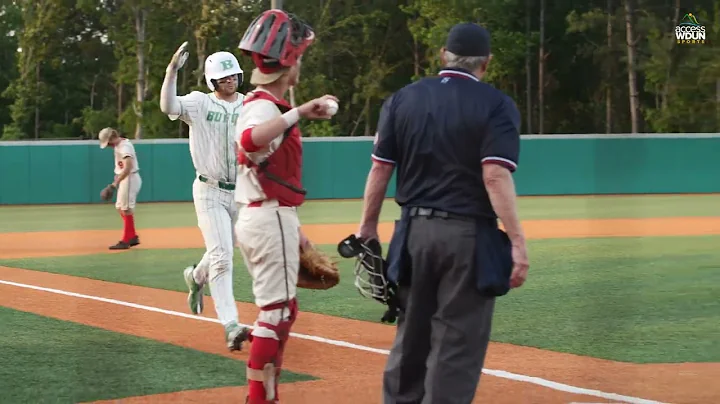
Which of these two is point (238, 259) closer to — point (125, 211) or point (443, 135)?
point (125, 211)

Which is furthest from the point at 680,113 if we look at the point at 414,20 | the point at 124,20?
the point at 124,20

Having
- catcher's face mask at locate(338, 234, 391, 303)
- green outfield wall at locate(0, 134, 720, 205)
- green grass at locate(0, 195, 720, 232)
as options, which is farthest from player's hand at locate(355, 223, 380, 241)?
green outfield wall at locate(0, 134, 720, 205)

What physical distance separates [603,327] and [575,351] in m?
1.17

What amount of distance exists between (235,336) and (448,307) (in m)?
3.14

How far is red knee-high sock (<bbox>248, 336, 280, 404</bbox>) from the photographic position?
544 centimetres

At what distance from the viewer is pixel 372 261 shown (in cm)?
489

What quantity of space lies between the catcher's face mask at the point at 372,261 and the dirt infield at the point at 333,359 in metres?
1.34

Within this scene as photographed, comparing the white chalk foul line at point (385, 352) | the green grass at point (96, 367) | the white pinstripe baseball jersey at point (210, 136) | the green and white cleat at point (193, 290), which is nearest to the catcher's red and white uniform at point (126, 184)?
the white chalk foul line at point (385, 352)

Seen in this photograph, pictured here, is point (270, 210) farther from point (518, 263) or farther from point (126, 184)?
point (126, 184)

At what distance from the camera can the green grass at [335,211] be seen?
74.4 feet

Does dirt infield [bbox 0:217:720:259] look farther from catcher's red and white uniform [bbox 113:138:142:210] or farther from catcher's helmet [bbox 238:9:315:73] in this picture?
catcher's helmet [bbox 238:9:315:73]

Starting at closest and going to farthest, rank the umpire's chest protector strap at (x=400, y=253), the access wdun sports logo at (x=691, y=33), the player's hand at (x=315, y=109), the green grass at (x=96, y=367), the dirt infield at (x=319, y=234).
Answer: the umpire's chest protector strap at (x=400, y=253) → the player's hand at (x=315, y=109) → the green grass at (x=96, y=367) → the dirt infield at (x=319, y=234) → the access wdun sports logo at (x=691, y=33)

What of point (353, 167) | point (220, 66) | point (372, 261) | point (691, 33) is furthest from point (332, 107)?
point (691, 33)

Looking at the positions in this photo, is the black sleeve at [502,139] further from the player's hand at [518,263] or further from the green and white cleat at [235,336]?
the green and white cleat at [235,336]
